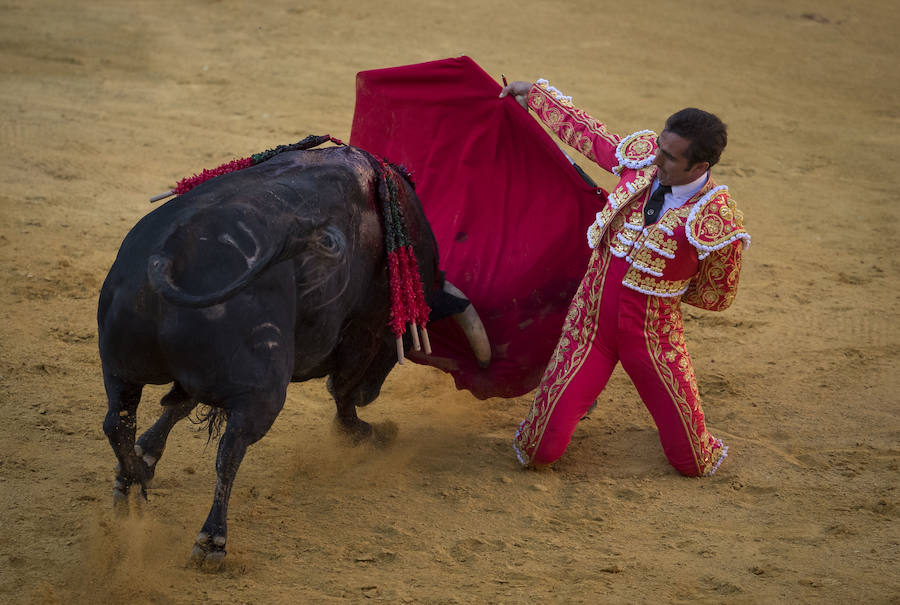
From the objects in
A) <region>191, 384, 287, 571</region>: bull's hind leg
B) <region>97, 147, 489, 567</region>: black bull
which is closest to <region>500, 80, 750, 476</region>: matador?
<region>97, 147, 489, 567</region>: black bull

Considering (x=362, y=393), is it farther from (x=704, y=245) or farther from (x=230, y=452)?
(x=704, y=245)

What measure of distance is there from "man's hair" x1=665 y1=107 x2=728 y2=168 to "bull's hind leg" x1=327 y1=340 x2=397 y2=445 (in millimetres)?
1381

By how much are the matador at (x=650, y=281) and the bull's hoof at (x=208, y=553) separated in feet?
4.57

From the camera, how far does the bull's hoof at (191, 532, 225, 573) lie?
2.99 meters

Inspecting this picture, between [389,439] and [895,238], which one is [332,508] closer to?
[389,439]

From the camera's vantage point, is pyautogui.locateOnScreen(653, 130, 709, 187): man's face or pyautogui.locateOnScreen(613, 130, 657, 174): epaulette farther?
pyautogui.locateOnScreen(613, 130, 657, 174): epaulette

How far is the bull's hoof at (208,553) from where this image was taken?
2.99 metres

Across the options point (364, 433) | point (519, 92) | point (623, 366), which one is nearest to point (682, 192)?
point (623, 366)

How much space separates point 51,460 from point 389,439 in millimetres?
1348

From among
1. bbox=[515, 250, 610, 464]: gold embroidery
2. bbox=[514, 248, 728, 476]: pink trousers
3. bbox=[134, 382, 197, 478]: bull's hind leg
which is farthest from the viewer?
bbox=[515, 250, 610, 464]: gold embroidery

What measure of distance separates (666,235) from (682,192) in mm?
170

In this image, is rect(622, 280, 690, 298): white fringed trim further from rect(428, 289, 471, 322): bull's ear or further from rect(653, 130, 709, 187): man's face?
rect(428, 289, 471, 322): bull's ear

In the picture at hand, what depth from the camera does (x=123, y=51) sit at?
9.23 meters

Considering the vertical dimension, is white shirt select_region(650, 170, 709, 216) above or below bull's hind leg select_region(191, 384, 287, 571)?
above
